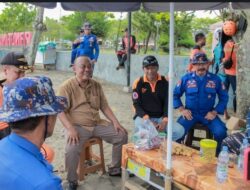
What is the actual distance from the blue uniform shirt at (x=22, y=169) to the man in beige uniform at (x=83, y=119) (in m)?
2.34

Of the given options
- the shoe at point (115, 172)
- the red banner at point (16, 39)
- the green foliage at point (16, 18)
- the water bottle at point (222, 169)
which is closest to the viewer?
the water bottle at point (222, 169)

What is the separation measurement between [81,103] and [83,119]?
19cm

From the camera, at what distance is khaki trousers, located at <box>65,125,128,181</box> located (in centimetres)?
376

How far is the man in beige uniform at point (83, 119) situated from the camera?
3785 mm

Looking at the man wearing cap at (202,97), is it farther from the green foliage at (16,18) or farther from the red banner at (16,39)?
the green foliage at (16,18)

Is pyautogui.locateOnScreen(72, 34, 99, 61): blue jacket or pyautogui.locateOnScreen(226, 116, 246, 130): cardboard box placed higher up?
pyautogui.locateOnScreen(72, 34, 99, 61): blue jacket

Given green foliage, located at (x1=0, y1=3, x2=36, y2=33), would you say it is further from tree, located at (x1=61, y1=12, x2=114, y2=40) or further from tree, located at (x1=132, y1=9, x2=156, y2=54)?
tree, located at (x1=61, y1=12, x2=114, y2=40)

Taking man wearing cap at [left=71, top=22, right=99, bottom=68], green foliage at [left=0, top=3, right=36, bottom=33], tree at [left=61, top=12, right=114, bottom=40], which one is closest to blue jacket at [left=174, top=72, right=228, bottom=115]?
man wearing cap at [left=71, top=22, right=99, bottom=68]

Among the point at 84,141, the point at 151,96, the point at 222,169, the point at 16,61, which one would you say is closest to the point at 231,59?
the point at 151,96

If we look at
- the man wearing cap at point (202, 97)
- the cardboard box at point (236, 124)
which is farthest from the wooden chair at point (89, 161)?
the cardboard box at point (236, 124)

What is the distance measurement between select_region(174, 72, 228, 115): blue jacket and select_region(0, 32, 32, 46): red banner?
60.9 feet

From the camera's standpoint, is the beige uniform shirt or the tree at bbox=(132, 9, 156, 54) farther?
the tree at bbox=(132, 9, 156, 54)

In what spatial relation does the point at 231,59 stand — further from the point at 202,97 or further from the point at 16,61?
the point at 16,61

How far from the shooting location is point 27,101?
1546mm
